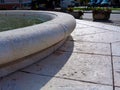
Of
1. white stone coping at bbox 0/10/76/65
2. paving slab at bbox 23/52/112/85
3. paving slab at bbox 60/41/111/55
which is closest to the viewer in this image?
white stone coping at bbox 0/10/76/65

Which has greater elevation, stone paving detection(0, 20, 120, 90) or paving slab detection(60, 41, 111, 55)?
paving slab detection(60, 41, 111, 55)

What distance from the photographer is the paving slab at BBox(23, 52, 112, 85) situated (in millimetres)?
3471

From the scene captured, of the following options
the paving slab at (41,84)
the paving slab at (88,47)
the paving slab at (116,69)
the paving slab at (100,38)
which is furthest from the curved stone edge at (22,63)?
the paving slab at (100,38)

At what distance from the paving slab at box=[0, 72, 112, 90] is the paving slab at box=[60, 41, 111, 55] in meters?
1.58

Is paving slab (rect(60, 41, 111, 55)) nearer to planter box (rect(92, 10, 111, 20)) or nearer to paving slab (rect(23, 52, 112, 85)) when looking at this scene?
paving slab (rect(23, 52, 112, 85))

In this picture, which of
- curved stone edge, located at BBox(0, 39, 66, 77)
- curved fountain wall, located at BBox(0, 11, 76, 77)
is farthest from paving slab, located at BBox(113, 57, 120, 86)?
curved stone edge, located at BBox(0, 39, 66, 77)

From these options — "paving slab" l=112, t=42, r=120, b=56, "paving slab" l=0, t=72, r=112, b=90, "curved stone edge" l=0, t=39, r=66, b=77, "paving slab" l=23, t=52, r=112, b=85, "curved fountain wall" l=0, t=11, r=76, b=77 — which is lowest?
"paving slab" l=0, t=72, r=112, b=90

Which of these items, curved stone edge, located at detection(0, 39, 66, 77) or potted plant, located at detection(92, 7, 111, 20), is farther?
potted plant, located at detection(92, 7, 111, 20)

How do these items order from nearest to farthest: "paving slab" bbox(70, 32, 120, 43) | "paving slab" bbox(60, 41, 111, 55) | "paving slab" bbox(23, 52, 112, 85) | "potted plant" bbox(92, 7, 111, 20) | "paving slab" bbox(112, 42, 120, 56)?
1. "paving slab" bbox(23, 52, 112, 85)
2. "paving slab" bbox(112, 42, 120, 56)
3. "paving slab" bbox(60, 41, 111, 55)
4. "paving slab" bbox(70, 32, 120, 43)
5. "potted plant" bbox(92, 7, 111, 20)

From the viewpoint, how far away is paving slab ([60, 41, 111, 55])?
190 inches

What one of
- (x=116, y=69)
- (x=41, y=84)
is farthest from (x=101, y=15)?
(x=41, y=84)

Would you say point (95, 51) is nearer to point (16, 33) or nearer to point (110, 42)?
point (110, 42)

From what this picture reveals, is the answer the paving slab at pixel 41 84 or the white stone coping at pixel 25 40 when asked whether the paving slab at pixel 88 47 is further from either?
the paving slab at pixel 41 84

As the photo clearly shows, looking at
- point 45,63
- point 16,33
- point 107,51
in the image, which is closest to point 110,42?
point 107,51
